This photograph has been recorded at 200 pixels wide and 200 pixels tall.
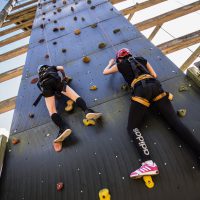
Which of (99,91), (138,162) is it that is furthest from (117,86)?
(138,162)

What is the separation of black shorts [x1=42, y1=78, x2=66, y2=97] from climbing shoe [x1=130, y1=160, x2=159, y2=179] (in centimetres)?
150

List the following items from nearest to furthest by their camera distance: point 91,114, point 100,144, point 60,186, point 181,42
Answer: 1. point 60,186
2. point 100,144
3. point 91,114
4. point 181,42

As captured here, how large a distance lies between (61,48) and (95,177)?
3.00 m

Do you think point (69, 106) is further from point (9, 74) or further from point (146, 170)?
point (9, 74)

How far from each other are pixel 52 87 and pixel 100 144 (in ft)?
3.35

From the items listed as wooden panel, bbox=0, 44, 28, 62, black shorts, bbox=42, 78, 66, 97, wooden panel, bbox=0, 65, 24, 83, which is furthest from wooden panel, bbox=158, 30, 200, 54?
wooden panel, bbox=0, 44, 28, 62

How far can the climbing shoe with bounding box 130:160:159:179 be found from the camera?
6.68 ft

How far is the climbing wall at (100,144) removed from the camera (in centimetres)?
211

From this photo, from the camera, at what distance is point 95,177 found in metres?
2.27

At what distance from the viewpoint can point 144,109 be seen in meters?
2.39

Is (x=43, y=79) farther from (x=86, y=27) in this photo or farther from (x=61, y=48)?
(x=86, y=27)

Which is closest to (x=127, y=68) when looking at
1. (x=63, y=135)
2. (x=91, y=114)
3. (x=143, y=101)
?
(x=143, y=101)

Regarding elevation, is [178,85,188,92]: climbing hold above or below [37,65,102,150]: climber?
below

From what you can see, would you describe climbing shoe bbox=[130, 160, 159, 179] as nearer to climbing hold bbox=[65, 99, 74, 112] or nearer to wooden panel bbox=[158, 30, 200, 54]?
climbing hold bbox=[65, 99, 74, 112]
